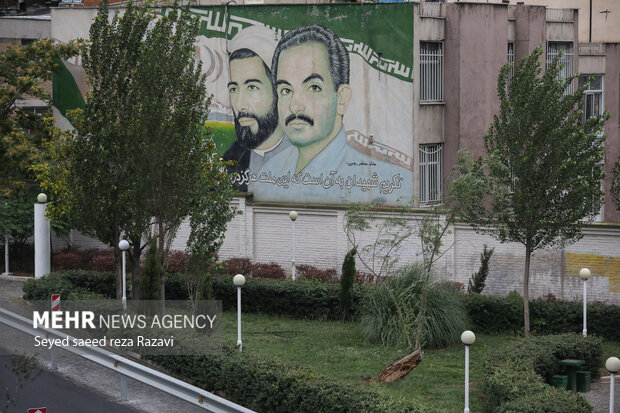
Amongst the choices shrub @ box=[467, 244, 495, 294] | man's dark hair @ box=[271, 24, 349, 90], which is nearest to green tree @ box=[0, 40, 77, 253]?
man's dark hair @ box=[271, 24, 349, 90]

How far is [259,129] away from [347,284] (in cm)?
881

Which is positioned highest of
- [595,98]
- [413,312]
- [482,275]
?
[595,98]

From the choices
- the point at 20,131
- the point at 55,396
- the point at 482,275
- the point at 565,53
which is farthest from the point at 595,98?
the point at 55,396

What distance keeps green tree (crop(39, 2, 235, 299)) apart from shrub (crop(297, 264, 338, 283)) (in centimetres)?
708

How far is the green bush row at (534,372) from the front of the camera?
14281 mm

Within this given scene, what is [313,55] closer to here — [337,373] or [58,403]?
[337,373]

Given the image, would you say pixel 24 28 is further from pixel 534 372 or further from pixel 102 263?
pixel 534 372

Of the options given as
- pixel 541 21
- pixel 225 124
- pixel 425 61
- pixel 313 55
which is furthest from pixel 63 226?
pixel 541 21

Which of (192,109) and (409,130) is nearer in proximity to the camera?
(192,109)

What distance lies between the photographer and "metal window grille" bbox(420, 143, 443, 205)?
3052 centimetres

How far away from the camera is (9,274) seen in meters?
29.8

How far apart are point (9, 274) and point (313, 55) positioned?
40.5ft

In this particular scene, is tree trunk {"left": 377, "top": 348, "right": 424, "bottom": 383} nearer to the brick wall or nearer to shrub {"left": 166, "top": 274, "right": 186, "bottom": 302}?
the brick wall

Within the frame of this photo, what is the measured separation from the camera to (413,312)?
21.3 meters
